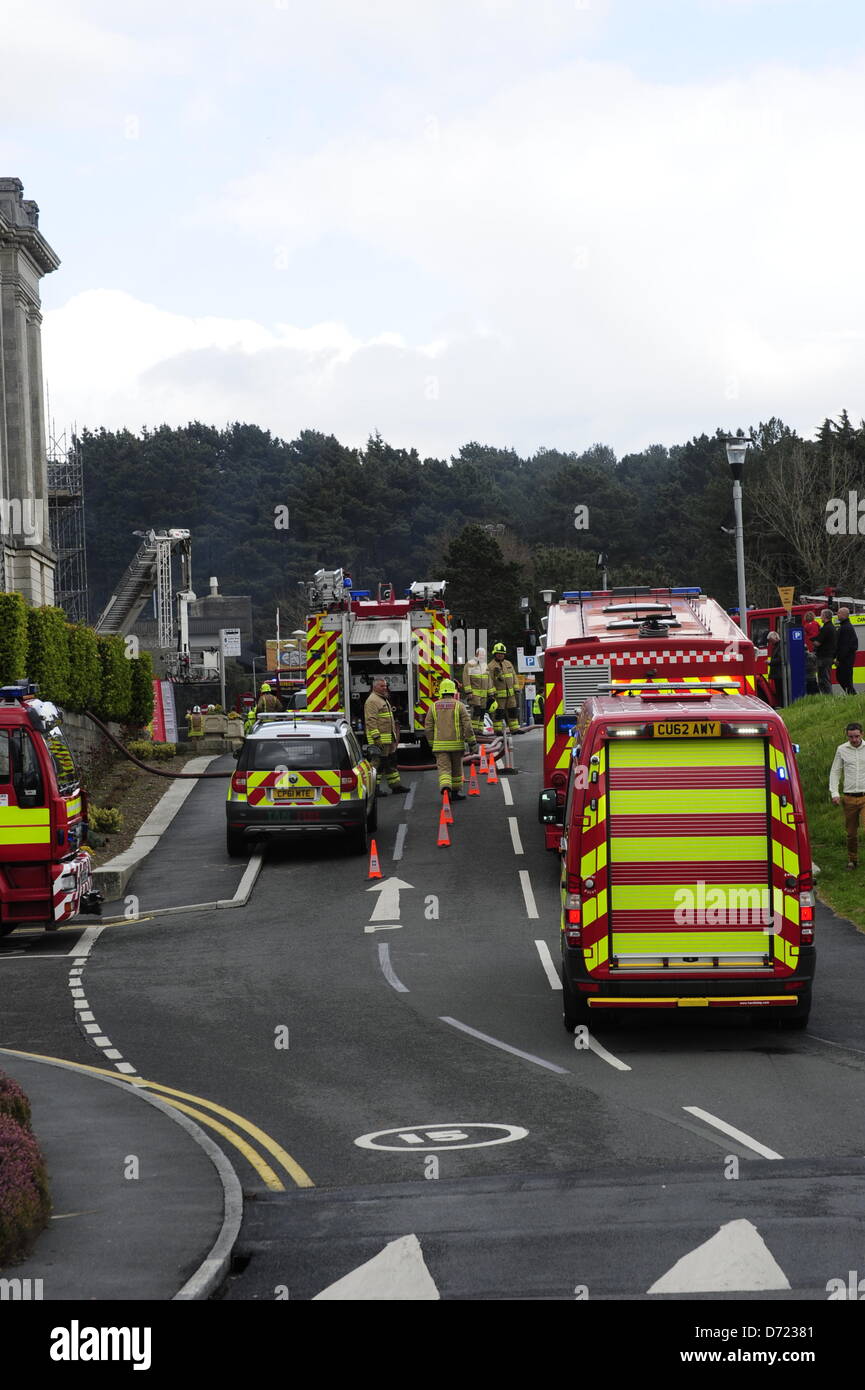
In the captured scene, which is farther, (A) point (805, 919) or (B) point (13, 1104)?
(A) point (805, 919)

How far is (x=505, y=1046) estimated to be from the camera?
1403cm

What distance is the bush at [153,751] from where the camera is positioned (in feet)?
128

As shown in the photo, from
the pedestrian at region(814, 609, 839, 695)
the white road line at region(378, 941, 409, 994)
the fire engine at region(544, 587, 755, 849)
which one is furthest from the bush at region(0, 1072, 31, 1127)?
the pedestrian at region(814, 609, 839, 695)

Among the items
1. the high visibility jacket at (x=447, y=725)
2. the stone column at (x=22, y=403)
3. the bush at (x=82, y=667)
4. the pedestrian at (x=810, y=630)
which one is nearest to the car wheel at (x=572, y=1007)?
the high visibility jacket at (x=447, y=725)

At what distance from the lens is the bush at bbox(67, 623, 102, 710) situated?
36.6m

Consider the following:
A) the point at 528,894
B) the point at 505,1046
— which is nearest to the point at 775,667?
the point at 528,894

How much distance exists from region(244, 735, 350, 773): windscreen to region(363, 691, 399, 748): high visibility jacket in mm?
3310

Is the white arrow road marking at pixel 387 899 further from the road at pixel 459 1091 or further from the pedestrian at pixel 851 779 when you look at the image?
the pedestrian at pixel 851 779

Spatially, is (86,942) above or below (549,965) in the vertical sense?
below

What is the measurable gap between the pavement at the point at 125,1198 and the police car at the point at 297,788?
10.9m

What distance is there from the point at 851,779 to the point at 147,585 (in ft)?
212

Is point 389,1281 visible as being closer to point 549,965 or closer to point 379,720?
point 549,965
